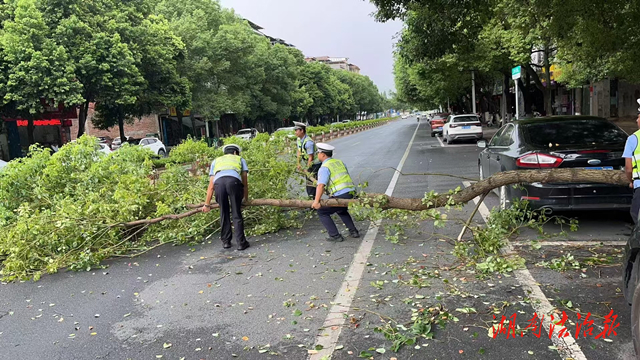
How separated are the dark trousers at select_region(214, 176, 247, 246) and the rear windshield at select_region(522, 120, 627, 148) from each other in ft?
13.6

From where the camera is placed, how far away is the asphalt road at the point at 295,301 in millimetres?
3766

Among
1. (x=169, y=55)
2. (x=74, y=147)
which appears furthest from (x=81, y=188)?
(x=169, y=55)

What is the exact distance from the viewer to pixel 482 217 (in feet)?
25.1

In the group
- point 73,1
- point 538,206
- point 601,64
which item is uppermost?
point 73,1

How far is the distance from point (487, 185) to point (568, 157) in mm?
1203

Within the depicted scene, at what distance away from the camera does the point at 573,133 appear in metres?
6.84

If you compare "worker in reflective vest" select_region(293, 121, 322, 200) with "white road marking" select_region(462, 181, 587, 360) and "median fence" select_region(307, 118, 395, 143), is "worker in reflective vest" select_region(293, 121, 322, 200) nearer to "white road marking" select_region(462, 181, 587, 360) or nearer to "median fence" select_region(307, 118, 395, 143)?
"white road marking" select_region(462, 181, 587, 360)

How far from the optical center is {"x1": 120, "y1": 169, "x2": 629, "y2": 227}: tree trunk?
213 inches

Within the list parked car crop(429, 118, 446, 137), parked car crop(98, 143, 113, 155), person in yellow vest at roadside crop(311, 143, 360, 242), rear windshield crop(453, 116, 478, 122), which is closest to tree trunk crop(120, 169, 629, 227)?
person in yellow vest at roadside crop(311, 143, 360, 242)

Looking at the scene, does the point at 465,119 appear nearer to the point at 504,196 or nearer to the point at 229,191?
the point at 504,196

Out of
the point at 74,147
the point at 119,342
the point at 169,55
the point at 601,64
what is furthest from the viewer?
the point at 169,55

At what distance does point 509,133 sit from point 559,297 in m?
3.90

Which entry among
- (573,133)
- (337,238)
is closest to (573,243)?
(573,133)

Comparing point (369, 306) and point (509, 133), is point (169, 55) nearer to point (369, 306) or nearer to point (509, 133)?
point (509, 133)
